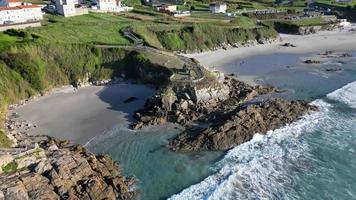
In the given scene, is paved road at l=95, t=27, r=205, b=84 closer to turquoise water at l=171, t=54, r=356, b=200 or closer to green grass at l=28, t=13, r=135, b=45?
green grass at l=28, t=13, r=135, b=45

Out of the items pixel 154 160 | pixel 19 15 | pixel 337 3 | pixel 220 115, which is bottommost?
pixel 154 160

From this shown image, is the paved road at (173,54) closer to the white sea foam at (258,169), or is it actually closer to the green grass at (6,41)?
the green grass at (6,41)

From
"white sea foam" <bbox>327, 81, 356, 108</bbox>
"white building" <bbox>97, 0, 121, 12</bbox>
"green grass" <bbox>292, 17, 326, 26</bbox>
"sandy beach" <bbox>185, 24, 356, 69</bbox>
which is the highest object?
"white building" <bbox>97, 0, 121, 12</bbox>

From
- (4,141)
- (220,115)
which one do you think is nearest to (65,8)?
(220,115)

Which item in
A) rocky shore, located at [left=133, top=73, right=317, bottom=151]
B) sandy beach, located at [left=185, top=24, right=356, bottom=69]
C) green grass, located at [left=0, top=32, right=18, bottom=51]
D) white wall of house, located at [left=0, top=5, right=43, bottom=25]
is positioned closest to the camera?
rocky shore, located at [left=133, top=73, right=317, bottom=151]

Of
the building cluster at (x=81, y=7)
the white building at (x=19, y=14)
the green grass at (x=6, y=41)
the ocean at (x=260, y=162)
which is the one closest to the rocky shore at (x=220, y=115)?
the ocean at (x=260, y=162)

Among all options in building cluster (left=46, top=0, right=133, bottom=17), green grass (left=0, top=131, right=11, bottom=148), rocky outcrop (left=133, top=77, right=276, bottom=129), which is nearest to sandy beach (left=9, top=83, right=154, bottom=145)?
rocky outcrop (left=133, top=77, right=276, bottom=129)

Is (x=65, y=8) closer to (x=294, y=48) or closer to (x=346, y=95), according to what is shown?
(x=294, y=48)
